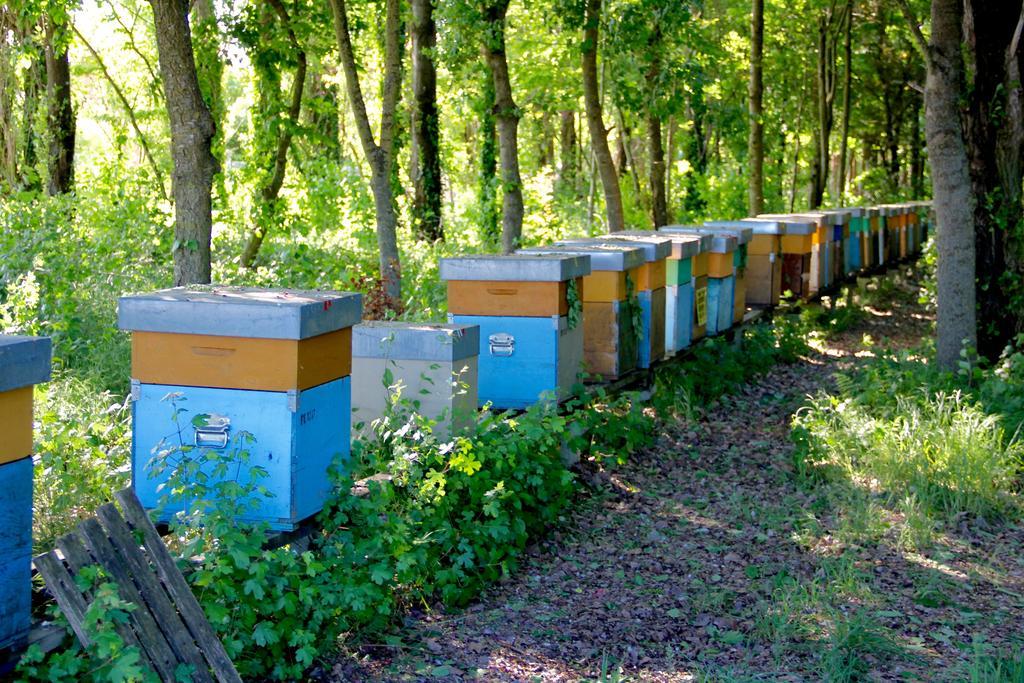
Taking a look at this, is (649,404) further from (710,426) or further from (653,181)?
(653,181)

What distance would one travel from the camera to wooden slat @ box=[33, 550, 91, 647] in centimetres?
343

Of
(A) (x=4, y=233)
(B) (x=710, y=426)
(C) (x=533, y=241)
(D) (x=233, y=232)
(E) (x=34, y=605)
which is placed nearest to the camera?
(E) (x=34, y=605)

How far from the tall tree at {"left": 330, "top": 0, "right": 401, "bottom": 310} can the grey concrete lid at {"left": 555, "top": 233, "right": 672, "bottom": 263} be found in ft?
5.95

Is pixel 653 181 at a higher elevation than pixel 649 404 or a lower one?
higher

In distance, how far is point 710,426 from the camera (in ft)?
28.6

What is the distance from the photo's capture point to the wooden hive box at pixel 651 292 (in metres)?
8.17

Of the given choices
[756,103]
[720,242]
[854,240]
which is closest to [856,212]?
[854,240]

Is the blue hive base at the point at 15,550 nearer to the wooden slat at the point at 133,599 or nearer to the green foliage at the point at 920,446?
the wooden slat at the point at 133,599

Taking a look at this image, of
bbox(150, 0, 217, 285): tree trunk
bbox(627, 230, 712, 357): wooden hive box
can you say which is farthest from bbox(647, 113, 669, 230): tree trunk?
bbox(150, 0, 217, 285): tree trunk

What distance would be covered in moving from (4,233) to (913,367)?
7712mm

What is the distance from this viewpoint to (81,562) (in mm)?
3570

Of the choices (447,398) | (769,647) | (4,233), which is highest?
(4,233)

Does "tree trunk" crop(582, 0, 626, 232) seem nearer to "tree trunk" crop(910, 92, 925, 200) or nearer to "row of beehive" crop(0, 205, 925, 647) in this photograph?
"row of beehive" crop(0, 205, 925, 647)

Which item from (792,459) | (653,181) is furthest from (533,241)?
(792,459)
